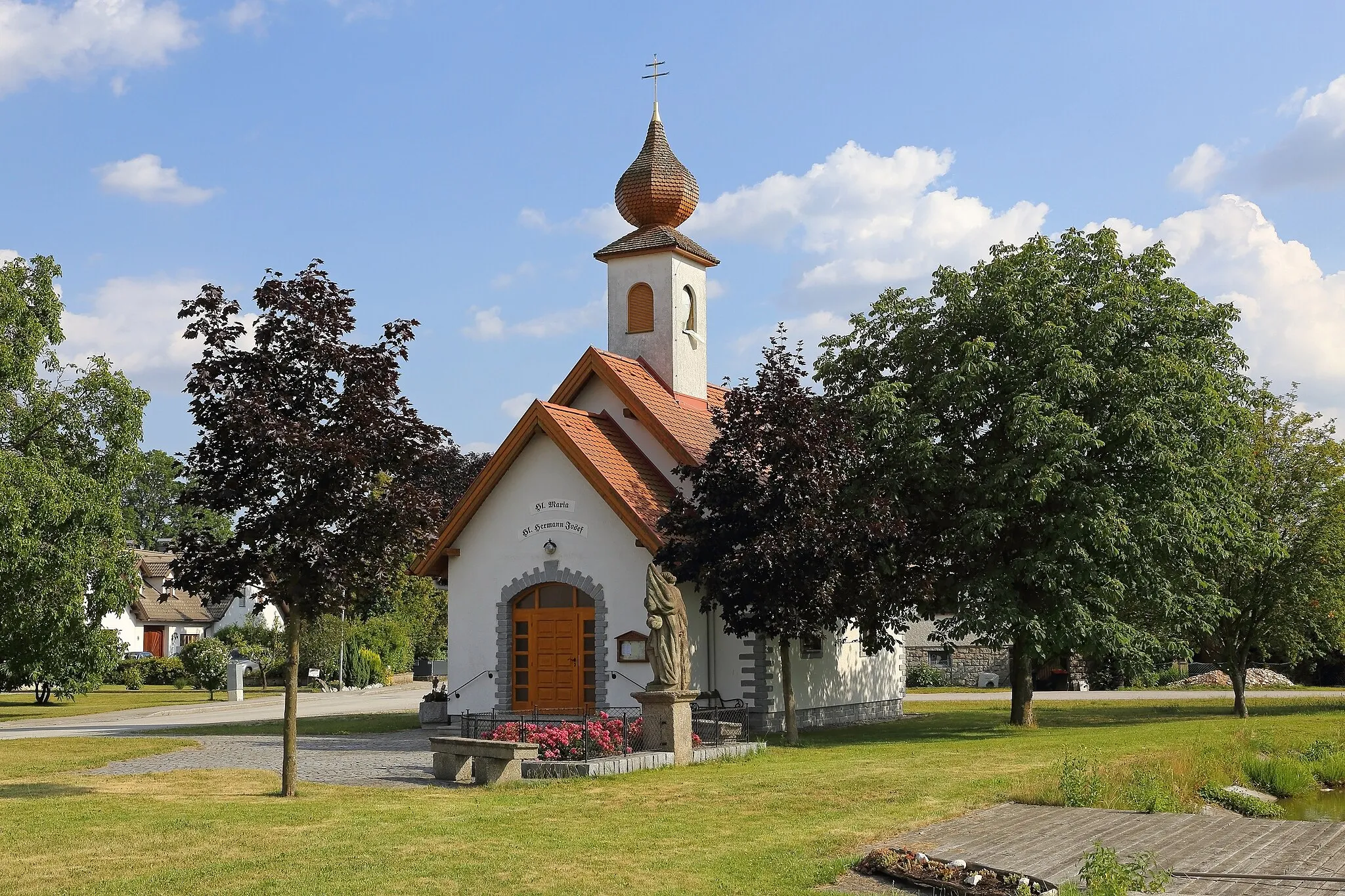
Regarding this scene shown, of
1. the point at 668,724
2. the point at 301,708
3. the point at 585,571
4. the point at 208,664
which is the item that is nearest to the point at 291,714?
the point at 668,724

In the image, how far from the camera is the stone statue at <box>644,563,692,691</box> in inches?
766

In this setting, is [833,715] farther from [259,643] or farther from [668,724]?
[259,643]

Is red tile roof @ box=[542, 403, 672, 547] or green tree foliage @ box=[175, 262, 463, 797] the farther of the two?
red tile roof @ box=[542, 403, 672, 547]

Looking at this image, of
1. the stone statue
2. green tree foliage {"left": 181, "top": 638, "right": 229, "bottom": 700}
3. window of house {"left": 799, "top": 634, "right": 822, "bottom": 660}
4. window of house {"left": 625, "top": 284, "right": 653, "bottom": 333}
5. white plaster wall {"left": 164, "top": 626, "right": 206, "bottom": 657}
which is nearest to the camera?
the stone statue

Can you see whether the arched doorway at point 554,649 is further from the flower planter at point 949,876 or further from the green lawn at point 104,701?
the green lawn at point 104,701

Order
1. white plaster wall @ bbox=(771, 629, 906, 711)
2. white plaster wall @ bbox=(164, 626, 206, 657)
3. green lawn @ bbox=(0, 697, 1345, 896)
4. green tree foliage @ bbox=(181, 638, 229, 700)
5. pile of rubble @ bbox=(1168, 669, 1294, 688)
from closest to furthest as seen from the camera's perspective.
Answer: green lawn @ bbox=(0, 697, 1345, 896), white plaster wall @ bbox=(771, 629, 906, 711), green tree foliage @ bbox=(181, 638, 229, 700), pile of rubble @ bbox=(1168, 669, 1294, 688), white plaster wall @ bbox=(164, 626, 206, 657)

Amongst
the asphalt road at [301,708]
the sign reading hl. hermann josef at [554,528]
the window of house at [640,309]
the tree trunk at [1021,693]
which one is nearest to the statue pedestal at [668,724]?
the sign reading hl. hermann josef at [554,528]

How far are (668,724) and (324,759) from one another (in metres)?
5.64

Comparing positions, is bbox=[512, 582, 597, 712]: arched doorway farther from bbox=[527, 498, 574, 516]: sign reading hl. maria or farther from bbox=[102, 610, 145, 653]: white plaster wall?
bbox=[102, 610, 145, 653]: white plaster wall

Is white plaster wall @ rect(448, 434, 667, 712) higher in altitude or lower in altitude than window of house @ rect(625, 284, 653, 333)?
lower

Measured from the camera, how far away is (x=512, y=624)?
26.6 meters

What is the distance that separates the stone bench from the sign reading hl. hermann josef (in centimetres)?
841

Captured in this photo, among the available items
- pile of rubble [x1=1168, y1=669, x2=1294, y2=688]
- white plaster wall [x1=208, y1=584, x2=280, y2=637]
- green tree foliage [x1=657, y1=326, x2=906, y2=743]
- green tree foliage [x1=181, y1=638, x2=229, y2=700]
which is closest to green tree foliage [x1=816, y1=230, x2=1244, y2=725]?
green tree foliage [x1=657, y1=326, x2=906, y2=743]

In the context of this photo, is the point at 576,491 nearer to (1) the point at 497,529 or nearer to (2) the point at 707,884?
(1) the point at 497,529
